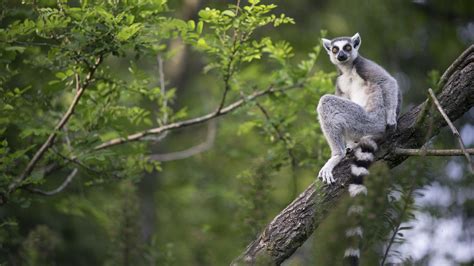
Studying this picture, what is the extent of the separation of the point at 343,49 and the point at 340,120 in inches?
44.6

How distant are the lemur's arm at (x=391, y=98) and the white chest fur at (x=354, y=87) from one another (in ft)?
0.77

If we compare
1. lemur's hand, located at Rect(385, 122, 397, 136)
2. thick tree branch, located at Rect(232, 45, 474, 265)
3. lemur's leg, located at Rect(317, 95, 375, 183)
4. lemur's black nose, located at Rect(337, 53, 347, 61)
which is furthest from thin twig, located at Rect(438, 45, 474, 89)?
lemur's black nose, located at Rect(337, 53, 347, 61)

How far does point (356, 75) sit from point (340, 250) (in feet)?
11.9

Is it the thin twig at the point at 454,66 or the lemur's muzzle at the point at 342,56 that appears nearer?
the thin twig at the point at 454,66

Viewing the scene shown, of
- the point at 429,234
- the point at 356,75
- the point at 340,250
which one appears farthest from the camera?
the point at 356,75

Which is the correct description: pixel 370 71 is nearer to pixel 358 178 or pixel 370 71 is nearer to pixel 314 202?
pixel 358 178

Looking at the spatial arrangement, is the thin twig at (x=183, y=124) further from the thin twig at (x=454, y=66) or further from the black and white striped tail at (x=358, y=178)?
the thin twig at (x=454, y=66)

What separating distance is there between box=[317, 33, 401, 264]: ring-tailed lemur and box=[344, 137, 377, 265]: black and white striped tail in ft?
0.03

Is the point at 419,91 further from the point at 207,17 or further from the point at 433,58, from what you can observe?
the point at 207,17

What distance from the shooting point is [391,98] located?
235 inches

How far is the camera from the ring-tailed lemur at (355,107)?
18.3ft

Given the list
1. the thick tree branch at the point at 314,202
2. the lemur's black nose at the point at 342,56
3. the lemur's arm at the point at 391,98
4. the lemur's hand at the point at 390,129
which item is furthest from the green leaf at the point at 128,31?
the lemur's black nose at the point at 342,56

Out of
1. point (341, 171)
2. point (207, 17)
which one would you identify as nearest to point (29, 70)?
point (207, 17)

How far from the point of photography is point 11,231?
6070 millimetres
